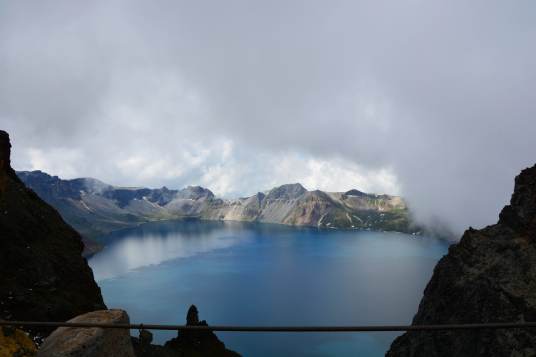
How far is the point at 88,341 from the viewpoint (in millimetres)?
8672

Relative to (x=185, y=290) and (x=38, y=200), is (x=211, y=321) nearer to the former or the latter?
(x=185, y=290)

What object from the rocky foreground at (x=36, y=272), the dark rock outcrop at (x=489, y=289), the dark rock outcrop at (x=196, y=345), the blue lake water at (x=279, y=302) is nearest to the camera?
the rocky foreground at (x=36, y=272)

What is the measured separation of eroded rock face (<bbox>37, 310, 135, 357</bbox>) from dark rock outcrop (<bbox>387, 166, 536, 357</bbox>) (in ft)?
186

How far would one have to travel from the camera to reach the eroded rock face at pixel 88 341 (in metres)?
8.38

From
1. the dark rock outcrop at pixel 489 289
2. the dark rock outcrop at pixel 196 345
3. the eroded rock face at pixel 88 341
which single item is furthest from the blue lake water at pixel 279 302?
the eroded rock face at pixel 88 341

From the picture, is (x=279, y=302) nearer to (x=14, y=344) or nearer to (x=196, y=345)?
(x=196, y=345)

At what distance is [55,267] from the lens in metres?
54.8

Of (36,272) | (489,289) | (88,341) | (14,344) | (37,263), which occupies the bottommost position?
(489,289)

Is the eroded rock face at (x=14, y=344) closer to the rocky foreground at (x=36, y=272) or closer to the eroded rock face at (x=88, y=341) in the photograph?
the rocky foreground at (x=36, y=272)

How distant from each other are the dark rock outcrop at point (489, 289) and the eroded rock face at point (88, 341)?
186 ft

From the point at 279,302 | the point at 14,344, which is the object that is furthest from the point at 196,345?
the point at 14,344

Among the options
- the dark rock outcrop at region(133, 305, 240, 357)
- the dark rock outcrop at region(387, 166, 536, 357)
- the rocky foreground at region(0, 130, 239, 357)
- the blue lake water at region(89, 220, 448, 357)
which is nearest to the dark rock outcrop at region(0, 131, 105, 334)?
the rocky foreground at region(0, 130, 239, 357)

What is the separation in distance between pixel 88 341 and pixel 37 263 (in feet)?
163

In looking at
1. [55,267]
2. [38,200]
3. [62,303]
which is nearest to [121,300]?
[38,200]
